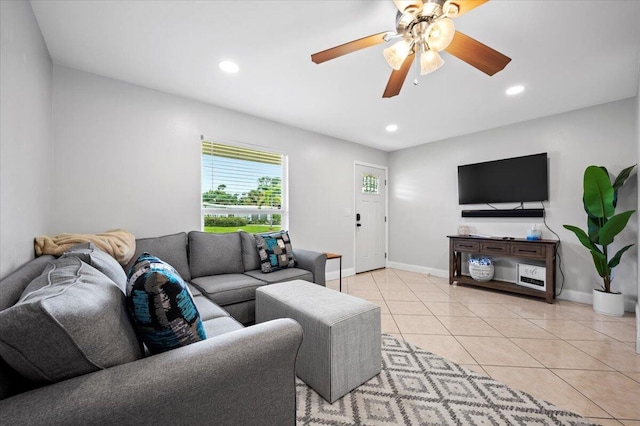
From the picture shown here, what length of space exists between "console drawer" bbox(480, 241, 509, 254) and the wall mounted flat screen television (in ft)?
2.19

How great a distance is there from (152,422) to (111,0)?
89.4 inches

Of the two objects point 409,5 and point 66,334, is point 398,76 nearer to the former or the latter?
point 409,5

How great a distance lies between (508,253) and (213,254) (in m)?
3.71

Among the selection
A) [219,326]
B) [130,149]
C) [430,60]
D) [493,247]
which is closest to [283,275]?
[219,326]

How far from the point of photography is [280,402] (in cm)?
102

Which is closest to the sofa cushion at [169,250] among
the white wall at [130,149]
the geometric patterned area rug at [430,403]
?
the white wall at [130,149]

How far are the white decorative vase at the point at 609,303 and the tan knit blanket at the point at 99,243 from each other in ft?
15.8

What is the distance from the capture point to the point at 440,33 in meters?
1.52

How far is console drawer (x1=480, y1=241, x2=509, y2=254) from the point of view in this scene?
366 centimetres

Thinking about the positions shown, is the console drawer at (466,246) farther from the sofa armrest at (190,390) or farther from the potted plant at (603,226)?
the sofa armrest at (190,390)

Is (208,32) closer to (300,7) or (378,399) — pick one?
(300,7)

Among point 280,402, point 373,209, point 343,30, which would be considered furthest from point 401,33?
point 373,209

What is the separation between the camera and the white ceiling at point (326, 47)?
177 centimetres

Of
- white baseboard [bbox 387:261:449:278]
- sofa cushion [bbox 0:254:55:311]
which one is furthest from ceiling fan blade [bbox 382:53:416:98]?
white baseboard [bbox 387:261:449:278]
